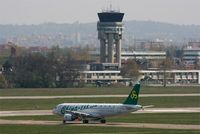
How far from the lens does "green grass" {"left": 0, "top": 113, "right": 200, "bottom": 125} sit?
10162cm

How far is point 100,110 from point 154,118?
28.1 ft

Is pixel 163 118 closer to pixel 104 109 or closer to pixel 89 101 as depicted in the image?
pixel 104 109

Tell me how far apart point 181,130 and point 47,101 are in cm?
5653

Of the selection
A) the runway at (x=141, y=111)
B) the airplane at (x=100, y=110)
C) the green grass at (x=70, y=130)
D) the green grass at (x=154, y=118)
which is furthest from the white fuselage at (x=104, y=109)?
the runway at (x=141, y=111)

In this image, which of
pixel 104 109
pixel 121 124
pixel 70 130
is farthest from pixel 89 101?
pixel 70 130

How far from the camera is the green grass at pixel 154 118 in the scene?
10162cm

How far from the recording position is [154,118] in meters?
106

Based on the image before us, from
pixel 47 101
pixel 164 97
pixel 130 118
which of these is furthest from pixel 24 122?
pixel 164 97

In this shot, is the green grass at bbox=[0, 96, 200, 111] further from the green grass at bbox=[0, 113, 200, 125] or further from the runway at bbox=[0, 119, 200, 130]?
the runway at bbox=[0, 119, 200, 130]

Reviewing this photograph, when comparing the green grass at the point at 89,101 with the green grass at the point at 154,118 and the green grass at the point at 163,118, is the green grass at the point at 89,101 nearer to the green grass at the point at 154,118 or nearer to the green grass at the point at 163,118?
the green grass at the point at 154,118

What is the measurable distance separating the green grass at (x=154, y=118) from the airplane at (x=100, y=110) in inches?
118

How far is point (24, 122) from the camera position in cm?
10188

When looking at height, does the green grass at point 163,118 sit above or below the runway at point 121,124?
below

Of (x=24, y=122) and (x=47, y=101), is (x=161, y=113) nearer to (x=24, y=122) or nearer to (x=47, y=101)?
(x=24, y=122)
